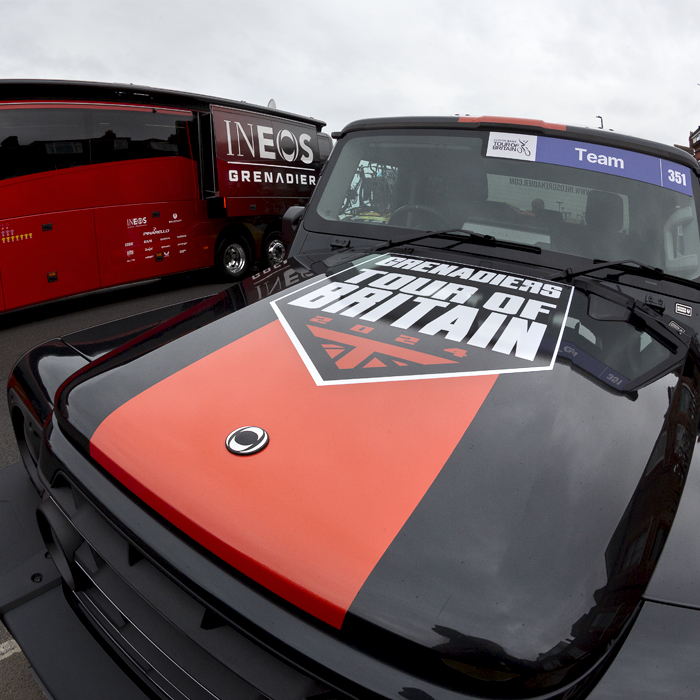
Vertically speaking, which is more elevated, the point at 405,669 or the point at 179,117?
the point at 179,117

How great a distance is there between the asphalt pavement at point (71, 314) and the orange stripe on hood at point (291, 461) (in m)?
1.60

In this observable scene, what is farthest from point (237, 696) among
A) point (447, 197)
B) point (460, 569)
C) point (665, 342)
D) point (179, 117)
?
point (179, 117)

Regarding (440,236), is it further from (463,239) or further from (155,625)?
(155,625)

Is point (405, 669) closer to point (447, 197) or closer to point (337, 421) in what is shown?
point (337, 421)

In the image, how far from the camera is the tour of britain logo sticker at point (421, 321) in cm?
146

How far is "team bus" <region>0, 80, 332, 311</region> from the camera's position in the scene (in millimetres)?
6309

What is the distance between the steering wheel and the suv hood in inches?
44.4

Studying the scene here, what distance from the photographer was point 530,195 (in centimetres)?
231

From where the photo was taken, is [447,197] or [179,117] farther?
[179,117]

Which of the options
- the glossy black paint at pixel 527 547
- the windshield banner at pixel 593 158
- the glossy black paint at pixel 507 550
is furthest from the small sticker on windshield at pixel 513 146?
the glossy black paint at pixel 527 547

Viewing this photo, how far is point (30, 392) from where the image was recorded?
1654 millimetres

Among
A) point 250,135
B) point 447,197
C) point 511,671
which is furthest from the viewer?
point 250,135

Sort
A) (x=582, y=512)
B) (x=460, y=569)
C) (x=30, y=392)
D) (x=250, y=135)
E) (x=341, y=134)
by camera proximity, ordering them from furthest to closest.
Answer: (x=250, y=135), (x=341, y=134), (x=30, y=392), (x=582, y=512), (x=460, y=569)

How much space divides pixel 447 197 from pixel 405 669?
6.75ft
